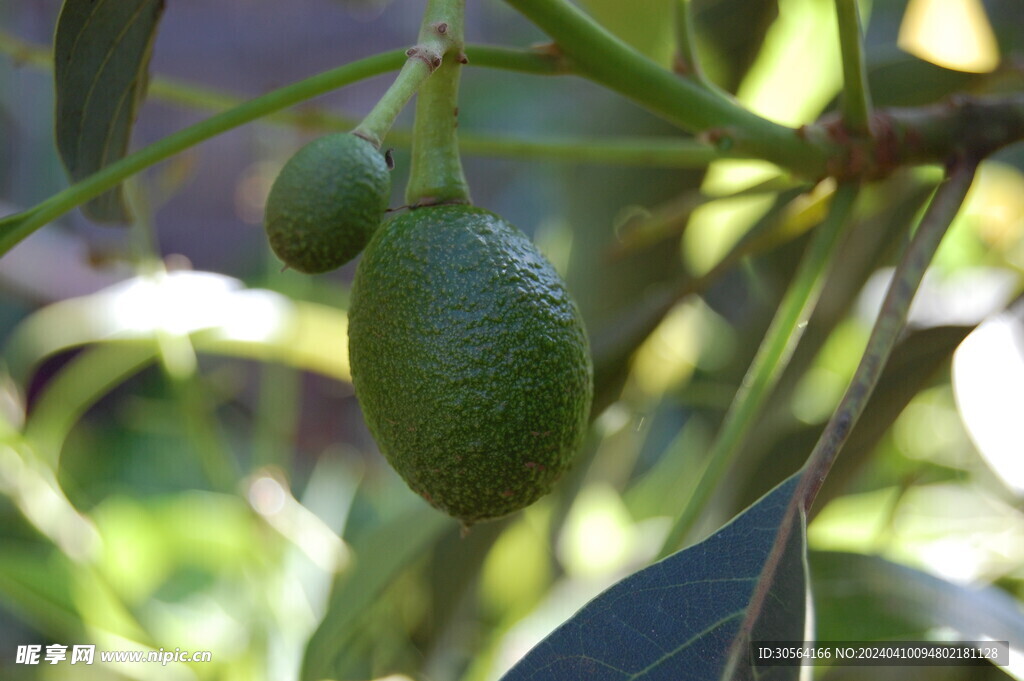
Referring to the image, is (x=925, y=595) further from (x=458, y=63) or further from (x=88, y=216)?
(x=88, y=216)

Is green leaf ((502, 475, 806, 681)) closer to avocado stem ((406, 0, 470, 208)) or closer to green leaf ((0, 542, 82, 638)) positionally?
avocado stem ((406, 0, 470, 208))

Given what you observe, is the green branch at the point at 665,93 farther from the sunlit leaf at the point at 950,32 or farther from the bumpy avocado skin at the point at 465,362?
the sunlit leaf at the point at 950,32

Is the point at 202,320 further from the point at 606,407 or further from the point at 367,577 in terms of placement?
the point at 606,407

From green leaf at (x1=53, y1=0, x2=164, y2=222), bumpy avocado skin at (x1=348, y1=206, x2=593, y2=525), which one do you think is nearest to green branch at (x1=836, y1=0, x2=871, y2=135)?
bumpy avocado skin at (x1=348, y1=206, x2=593, y2=525)

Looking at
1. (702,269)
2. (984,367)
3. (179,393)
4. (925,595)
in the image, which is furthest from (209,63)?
(925,595)

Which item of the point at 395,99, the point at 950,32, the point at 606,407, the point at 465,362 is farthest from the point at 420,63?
the point at 950,32

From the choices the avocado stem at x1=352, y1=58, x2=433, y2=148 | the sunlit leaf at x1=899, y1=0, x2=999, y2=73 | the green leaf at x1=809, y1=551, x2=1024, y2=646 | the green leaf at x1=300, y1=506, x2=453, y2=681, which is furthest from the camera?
the sunlit leaf at x1=899, y1=0, x2=999, y2=73

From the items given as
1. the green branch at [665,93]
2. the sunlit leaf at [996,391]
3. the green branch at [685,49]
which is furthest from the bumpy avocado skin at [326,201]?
the sunlit leaf at [996,391]
